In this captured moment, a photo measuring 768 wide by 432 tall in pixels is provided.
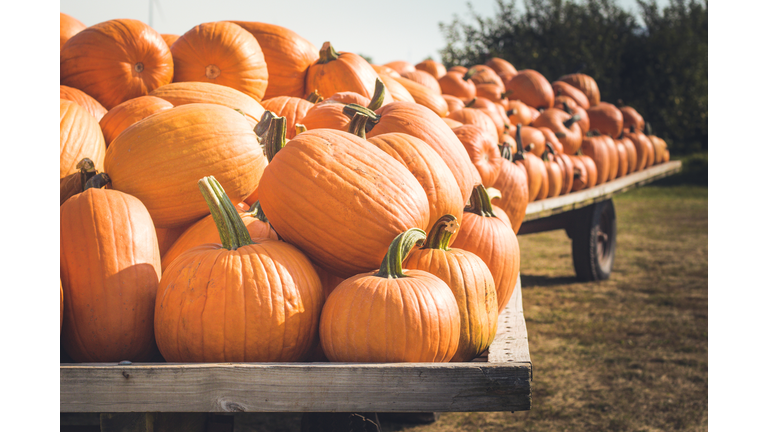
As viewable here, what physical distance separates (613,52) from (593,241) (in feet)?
25.4

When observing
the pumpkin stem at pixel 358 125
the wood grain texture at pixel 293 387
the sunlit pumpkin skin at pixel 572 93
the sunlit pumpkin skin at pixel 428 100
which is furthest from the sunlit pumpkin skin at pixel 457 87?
the wood grain texture at pixel 293 387

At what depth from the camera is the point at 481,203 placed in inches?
72.9

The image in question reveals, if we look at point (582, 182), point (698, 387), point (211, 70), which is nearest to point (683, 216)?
point (582, 182)

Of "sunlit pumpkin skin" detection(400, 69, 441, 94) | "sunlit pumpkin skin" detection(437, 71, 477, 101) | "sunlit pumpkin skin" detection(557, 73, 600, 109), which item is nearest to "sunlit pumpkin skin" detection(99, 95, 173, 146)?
"sunlit pumpkin skin" detection(400, 69, 441, 94)

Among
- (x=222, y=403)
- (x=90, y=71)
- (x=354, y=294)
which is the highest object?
(x=90, y=71)

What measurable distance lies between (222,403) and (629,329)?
12.8ft

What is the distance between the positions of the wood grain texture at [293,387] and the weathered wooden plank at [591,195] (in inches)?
99.4

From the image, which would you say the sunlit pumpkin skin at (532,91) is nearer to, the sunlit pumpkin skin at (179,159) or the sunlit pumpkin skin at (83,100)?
the sunlit pumpkin skin at (83,100)

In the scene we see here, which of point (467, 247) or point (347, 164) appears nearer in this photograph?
point (347, 164)

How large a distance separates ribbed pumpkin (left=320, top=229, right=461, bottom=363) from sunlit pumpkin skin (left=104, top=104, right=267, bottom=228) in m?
0.54

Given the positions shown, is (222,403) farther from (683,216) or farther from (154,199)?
(683,216)

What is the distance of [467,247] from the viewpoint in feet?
5.62

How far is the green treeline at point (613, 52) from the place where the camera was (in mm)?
11258

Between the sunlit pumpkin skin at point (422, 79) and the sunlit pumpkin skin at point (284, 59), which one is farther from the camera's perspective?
the sunlit pumpkin skin at point (422, 79)
